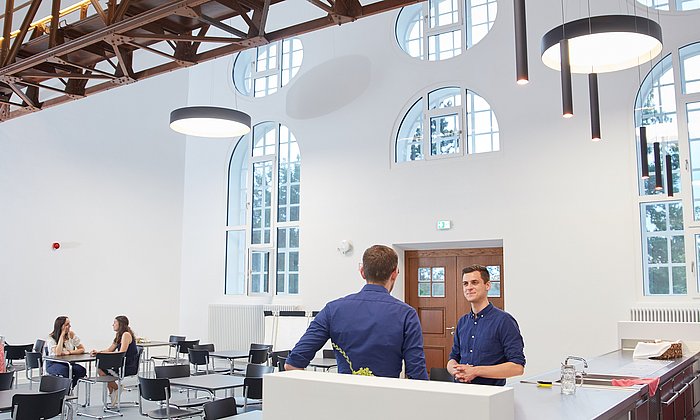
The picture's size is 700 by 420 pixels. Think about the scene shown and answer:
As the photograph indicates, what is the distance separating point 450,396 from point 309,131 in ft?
31.6

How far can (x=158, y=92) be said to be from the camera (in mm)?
12867

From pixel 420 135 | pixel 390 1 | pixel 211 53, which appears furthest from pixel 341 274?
pixel 390 1

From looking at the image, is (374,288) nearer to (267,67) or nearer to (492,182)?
(492,182)

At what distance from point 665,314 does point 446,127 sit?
407 centimetres

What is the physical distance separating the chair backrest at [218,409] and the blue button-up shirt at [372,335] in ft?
4.43

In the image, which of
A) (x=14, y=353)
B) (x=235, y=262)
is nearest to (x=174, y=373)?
(x=14, y=353)

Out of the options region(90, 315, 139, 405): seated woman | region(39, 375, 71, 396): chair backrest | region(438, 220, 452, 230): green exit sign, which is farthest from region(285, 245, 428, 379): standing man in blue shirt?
region(438, 220, 452, 230): green exit sign

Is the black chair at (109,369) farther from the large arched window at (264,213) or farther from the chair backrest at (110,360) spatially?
the large arched window at (264,213)

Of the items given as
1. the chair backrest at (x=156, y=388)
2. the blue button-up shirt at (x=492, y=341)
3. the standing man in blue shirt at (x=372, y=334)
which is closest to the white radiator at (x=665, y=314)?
the blue button-up shirt at (x=492, y=341)

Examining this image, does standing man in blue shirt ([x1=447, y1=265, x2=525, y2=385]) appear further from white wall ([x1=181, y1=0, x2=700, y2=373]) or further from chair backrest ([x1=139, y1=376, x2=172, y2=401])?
white wall ([x1=181, y1=0, x2=700, y2=373])

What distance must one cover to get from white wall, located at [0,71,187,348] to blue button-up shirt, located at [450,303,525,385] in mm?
8932

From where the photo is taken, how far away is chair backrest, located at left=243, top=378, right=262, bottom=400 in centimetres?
566

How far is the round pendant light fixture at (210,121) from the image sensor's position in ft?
26.8

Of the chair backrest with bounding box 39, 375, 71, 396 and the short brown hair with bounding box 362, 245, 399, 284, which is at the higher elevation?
the short brown hair with bounding box 362, 245, 399, 284
